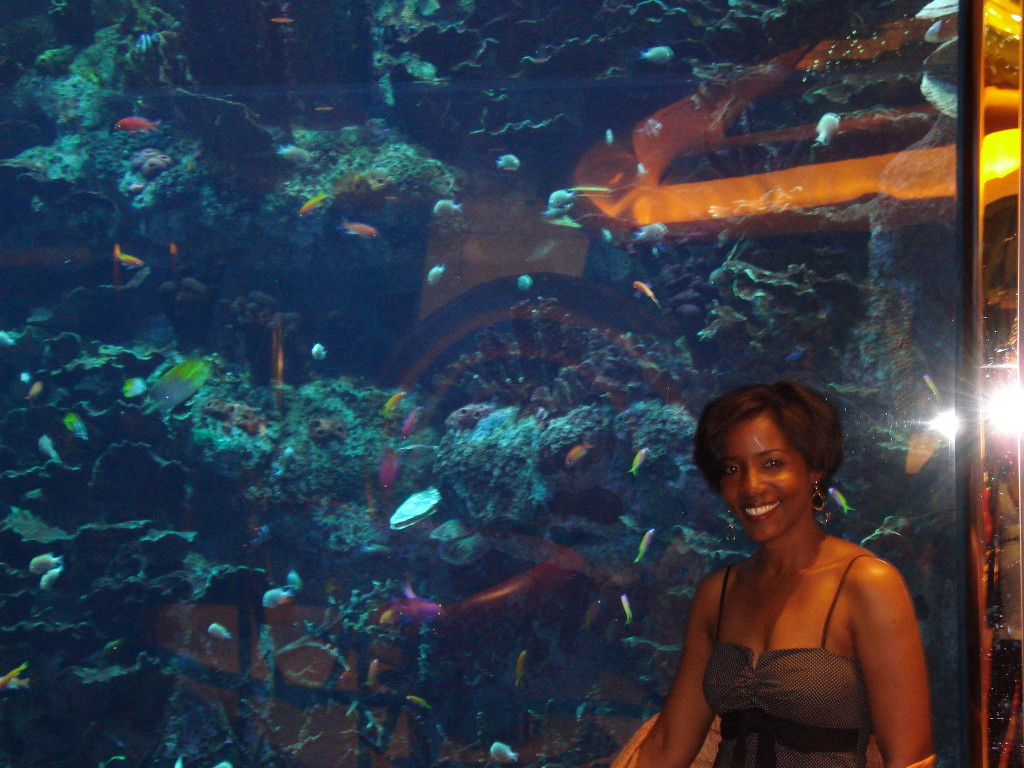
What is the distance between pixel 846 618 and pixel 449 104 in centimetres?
357

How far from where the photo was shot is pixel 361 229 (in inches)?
169

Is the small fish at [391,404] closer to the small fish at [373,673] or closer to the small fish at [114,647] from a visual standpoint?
the small fish at [373,673]

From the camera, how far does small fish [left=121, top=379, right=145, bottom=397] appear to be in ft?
14.4

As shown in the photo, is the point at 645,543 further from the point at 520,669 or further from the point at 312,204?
the point at 312,204

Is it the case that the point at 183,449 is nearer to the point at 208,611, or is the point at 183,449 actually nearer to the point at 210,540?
the point at 210,540

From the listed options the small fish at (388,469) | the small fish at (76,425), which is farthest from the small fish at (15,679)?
the small fish at (388,469)

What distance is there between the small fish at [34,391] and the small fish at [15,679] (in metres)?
1.53

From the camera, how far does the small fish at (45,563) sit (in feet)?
14.3

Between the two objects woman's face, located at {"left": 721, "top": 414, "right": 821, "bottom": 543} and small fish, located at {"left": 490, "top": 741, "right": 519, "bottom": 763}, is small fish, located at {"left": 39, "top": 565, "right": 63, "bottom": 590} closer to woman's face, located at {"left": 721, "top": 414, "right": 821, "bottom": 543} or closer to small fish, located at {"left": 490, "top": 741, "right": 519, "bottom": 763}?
small fish, located at {"left": 490, "top": 741, "right": 519, "bottom": 763}

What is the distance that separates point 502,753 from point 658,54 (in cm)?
366

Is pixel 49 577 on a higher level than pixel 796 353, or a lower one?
lower


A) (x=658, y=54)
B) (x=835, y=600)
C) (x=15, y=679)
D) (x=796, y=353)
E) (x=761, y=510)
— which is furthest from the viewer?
(x=15, y=679)

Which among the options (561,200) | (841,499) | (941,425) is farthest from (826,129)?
(841,499)

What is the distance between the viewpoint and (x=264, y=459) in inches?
165
